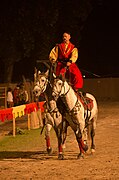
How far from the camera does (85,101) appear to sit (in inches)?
476

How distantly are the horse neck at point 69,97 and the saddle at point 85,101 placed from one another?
18.7 inches

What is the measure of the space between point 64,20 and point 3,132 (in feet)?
80.7

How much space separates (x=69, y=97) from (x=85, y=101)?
0.96 metres

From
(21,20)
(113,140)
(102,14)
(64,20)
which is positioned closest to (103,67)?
(102,14)

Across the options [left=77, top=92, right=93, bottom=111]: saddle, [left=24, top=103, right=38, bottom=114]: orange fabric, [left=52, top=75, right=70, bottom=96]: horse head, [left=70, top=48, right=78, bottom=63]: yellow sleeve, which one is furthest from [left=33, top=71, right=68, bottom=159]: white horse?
[left=24, top=103, right=38, bottom=114]: orange fabric

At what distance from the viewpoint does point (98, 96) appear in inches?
1898

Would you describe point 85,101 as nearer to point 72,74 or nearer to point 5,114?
point 72,74

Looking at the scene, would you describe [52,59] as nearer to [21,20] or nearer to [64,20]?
[21,20]

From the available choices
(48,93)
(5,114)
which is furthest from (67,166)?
(5,114)

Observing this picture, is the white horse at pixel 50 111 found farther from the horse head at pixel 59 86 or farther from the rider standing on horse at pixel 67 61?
the rider standing on horse at pixel 67 61

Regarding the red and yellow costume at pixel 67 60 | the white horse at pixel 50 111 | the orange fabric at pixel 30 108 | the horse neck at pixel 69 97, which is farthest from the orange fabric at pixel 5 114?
the horse neck at pixel 69 97

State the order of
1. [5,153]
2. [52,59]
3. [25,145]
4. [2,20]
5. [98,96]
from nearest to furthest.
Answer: [52,59], [5,153], [25,145], [2,20], [98,96]

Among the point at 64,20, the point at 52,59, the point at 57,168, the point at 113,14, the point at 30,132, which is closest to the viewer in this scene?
the point at 57,168

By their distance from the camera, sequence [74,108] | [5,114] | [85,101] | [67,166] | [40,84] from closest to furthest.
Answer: [67,166] < [40,84] < [74,108] < [85,101] < [5,114]
